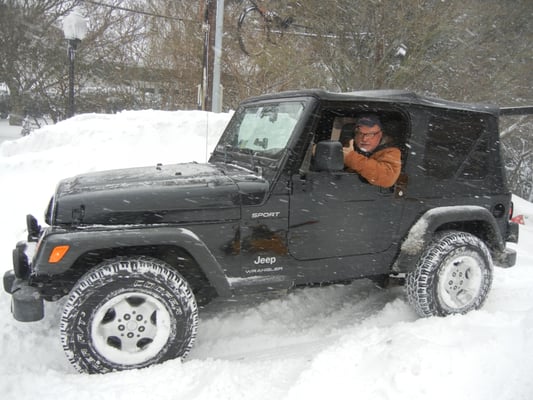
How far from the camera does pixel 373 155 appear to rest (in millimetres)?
3447

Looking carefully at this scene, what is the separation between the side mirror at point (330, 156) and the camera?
3007 millimetres

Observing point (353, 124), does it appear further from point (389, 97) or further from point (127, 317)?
point (127, 317)

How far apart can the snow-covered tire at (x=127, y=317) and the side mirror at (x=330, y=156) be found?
125 centimetres

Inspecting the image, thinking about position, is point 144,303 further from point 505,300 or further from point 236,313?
point 505,300

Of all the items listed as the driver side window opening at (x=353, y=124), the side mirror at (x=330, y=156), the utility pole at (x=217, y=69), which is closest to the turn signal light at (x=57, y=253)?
the side mirror at (x=330, y=156)

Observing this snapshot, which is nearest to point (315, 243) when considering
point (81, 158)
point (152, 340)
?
point (152, 340)

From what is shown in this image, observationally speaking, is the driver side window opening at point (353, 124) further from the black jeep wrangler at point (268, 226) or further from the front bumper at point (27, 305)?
the front bumper at point (27, 305)

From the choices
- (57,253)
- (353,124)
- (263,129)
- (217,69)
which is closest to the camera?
(57,253)

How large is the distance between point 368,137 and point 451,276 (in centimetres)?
138

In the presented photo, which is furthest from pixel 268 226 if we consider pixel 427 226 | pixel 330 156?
pixel 427 226

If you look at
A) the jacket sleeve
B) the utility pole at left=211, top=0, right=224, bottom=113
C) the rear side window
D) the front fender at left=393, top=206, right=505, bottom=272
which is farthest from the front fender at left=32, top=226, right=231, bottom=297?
the utility pole at left=211, top=0, right=224, bottom=113

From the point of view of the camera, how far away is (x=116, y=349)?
282 centimetres

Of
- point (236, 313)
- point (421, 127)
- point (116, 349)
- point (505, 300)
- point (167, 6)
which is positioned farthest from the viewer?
point (167, 6)

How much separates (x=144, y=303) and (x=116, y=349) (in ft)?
1.10
